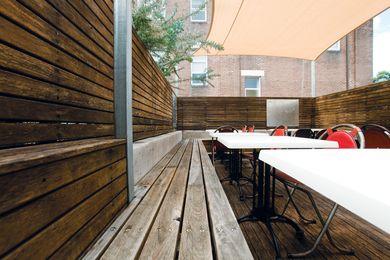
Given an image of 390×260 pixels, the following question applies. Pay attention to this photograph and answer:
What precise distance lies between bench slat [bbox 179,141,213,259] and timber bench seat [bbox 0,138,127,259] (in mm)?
415

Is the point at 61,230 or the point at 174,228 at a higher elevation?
the point at 61,230

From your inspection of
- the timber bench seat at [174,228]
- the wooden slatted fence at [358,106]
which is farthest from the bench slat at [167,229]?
the wooden slatted fence at [358,106]

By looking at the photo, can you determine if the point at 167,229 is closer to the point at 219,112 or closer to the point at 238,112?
the point at 219,112

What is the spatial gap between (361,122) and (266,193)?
6.24m

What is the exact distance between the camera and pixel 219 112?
29.8 feet

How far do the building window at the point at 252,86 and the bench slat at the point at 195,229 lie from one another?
10.5m

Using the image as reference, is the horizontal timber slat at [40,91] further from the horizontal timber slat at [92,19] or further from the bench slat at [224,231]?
the bench slat at [224,231]

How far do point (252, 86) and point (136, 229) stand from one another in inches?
452

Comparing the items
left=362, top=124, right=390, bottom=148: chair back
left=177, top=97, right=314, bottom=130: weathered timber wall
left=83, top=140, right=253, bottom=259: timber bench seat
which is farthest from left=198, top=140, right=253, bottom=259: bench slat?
left=177, top=97, right=314, bottom=130: weathered timber wall

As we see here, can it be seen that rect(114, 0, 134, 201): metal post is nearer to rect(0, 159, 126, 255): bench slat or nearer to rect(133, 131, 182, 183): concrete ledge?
rect(133, 131, 182, 183): concrete ledge

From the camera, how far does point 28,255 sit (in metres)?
0.65

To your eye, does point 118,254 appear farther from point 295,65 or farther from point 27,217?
point 295,65

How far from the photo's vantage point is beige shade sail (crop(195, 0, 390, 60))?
16.8 feet

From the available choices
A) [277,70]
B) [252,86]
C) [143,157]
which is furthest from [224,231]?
[277,70]
